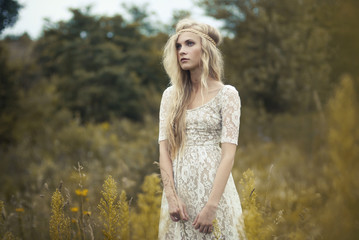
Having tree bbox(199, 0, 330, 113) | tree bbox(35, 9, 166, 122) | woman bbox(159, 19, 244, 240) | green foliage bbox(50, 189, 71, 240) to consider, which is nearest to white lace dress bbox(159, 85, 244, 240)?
woman bbox(159, 19, 244, 240)

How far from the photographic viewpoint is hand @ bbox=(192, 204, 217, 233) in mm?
1966

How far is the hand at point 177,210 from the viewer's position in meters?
2.04

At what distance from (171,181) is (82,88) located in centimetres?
1753

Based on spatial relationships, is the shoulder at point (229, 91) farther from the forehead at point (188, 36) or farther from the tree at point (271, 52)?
the tree at point (271, 52)

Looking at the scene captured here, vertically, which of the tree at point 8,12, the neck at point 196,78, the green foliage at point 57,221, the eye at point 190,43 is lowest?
the green foliage at point 57,221

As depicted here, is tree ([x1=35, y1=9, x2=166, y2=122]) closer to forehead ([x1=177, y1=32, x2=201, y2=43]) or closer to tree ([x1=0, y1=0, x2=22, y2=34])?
tree ([x1=0, y1=0, x2=22, y2=34])

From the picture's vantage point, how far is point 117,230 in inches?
86.3

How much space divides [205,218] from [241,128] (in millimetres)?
7766

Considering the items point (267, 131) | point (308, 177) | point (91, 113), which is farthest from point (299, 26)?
point (91, 113)

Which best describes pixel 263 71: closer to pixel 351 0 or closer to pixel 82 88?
pixel 351 0

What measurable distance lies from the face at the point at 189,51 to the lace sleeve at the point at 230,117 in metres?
0.37

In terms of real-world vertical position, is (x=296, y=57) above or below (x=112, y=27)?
below

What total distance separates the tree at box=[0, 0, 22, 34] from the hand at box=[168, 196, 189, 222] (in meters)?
2.92

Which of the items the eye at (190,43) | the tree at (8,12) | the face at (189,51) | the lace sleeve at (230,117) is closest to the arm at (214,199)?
the lace sleeve at (230,117)
